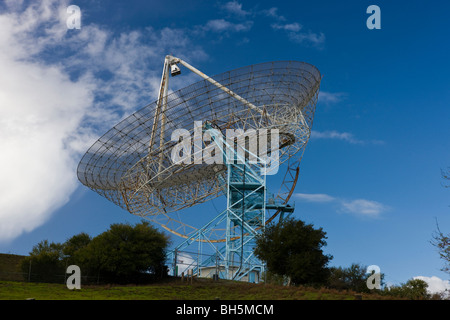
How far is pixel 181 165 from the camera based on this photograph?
146ft

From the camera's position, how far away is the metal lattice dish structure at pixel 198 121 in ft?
132

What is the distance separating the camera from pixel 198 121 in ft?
138

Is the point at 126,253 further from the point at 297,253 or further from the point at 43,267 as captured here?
the point at 297,253

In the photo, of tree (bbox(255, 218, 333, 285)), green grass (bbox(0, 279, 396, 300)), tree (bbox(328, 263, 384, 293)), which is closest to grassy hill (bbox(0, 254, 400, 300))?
green grass (bbox(0, 279, 396, 300))

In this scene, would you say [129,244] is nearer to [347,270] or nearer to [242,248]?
[242,248]

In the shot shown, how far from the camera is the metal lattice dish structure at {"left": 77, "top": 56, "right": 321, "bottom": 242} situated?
1582 inches

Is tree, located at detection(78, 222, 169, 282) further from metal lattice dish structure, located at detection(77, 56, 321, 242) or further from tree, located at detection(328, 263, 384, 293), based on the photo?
tree, located at detection(328, 263, 384, 293)

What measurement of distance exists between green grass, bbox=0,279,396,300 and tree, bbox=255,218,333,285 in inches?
163

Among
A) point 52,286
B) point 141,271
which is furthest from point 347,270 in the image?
point 52,286

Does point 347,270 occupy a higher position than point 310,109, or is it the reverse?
point 310,109

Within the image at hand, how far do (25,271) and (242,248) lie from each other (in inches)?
701

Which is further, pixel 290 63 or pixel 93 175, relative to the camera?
pixel 93 175

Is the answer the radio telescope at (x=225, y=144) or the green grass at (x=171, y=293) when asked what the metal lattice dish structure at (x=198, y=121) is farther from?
the green grass at (x=171, y=293)
